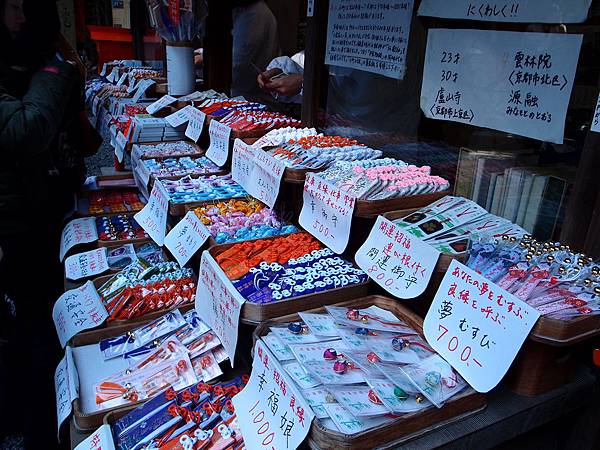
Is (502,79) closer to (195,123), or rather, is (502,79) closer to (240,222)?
(240,222)

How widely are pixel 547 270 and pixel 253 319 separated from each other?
2.48ft

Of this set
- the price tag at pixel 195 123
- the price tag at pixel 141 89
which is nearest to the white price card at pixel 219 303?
the price tag at pixel 195 123

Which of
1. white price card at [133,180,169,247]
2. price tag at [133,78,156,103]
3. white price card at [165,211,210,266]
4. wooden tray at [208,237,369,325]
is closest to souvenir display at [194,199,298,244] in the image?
white price card at [165,211,210,266]

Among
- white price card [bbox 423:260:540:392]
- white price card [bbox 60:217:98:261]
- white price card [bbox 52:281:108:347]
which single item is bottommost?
white price card [bbox 52:281:108:347]

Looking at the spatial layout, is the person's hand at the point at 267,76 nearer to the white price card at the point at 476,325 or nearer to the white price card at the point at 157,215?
the white price card at the point at 157,215

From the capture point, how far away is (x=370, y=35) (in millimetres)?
1849

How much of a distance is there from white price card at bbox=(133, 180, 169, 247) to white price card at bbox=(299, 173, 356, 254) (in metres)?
0.75

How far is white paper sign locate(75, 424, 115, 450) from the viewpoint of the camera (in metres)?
1.22

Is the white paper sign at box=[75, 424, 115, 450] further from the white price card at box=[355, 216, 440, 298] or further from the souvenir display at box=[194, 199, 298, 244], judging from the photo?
the white price card at box=[355, 216, 440, 298]

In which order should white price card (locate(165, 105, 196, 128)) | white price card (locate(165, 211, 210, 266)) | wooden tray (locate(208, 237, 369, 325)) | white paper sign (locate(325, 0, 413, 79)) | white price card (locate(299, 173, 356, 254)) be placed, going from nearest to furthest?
1. wooden tray (locate(208, 237, 369, 325))
2. white price card (locate(299, 173, 356, 254))
3. white paper sign (locate(325, 0, 413, 79))
4. white price card (locate(165, 211, 210, 266))
5. white price card (locate(165, 105, 196, 128))

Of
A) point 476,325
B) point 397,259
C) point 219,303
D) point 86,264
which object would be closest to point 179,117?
point 86,264

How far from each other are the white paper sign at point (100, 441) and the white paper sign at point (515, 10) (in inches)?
62.2

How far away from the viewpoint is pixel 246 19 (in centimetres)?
342

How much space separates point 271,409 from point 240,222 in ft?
3.26
